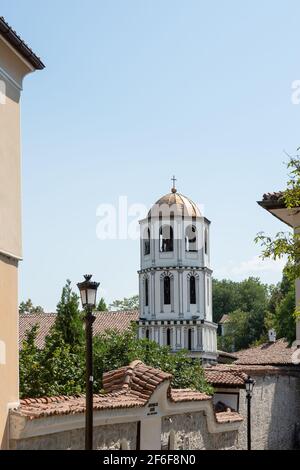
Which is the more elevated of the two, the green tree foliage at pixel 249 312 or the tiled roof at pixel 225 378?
the green tree foliage at pixel 249 312

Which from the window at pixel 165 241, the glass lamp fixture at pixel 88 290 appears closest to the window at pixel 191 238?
the window at pixel 165 241

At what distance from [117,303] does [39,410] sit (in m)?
103

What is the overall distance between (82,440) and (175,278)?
6639 centimetres

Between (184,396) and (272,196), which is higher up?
(272,196)

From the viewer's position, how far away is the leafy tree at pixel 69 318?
3253 centimetres

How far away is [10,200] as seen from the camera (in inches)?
481

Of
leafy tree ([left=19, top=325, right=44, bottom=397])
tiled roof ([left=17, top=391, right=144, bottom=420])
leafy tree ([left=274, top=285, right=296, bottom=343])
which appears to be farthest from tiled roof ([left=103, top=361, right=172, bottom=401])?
leafy tree ([left=274, top=285, right=296, bottom=343])

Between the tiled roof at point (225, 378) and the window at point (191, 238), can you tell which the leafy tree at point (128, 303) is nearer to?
the window at point (191, 238)

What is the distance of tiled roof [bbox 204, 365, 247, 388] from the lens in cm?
2634

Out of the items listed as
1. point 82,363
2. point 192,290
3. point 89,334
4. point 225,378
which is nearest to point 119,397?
point 89,334

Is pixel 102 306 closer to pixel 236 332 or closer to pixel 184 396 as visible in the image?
pixel 236 332

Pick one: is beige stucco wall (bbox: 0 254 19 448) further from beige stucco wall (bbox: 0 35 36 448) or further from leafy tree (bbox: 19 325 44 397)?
leafy tree (bbox: 19 325 44 397)

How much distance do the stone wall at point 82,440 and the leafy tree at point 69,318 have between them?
1850cm
